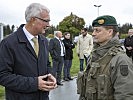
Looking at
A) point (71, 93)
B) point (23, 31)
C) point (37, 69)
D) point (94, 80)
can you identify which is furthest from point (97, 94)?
point (71, 93)

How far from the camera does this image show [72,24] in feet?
281

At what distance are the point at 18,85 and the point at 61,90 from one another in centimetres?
779

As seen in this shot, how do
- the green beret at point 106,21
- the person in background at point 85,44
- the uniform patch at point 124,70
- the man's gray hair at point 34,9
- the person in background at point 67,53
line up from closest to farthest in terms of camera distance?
the uniform patch at point 124,70 < the man's gray hair at point 34,9 < the green beret at point 106,21 < the person in background at point 67,53 < the person in background at point 85,44

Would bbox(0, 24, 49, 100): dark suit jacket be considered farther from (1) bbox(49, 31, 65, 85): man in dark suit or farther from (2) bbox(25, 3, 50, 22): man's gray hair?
(1) bbox(49, 31, 65, 85): man in dark suit

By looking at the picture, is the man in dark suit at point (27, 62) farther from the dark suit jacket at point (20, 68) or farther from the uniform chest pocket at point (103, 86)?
the uniform chest pocket at point (103, 86)

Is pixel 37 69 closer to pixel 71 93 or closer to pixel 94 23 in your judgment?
pixel 94 23

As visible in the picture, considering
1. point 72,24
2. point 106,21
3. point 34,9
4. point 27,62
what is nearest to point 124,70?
point 106,21

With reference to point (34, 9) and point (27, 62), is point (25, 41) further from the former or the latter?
point (34, 9)

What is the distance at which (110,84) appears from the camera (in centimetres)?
403

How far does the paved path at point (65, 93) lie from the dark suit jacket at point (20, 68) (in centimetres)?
606

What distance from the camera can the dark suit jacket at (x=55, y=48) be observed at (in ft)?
41.2

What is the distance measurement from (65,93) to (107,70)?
7110mm

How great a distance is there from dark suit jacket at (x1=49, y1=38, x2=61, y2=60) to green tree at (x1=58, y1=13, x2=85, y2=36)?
66779mm

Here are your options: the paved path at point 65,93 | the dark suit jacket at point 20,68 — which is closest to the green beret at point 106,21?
the dark suit jacket at point 20,68
